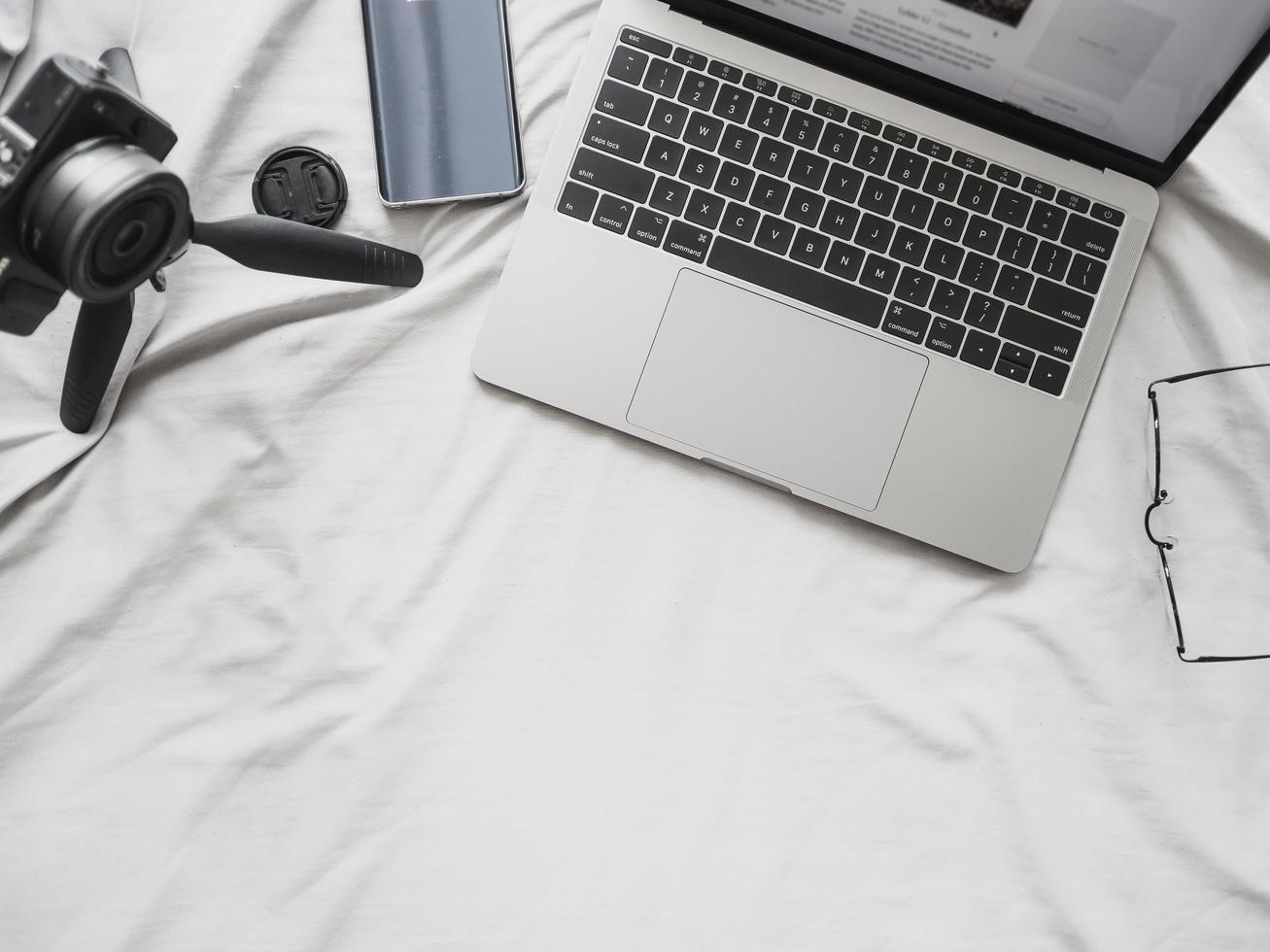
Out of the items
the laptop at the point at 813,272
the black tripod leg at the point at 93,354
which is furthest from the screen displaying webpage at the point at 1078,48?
the black tripod leg at the point at 93,354

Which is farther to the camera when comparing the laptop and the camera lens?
the laptop

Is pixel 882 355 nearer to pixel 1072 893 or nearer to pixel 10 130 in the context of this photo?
pixel 1072 893

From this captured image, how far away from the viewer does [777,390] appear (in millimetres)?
617

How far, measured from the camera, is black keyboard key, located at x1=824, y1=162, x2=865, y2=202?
62 cm

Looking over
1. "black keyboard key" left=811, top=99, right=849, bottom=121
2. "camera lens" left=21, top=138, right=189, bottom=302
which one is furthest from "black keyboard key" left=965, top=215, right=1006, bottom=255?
"camera lens" left=21, top=138, right=189, bottom=302

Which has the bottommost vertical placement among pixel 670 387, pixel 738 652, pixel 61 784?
pixel 61 784

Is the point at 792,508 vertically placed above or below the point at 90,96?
below

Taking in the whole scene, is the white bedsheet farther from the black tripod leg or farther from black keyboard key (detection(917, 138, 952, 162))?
black keyboard key (detection(917, 138, 952, 162))

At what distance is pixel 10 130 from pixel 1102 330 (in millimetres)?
600

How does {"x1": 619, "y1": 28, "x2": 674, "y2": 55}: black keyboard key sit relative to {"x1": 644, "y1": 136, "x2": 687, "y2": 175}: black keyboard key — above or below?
above

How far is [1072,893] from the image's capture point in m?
0.63

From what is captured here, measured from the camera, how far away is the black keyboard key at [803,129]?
62 centimetres

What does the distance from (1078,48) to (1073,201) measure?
0.10 meters

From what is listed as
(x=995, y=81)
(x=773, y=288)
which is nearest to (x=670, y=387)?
(x=773, y=288)
